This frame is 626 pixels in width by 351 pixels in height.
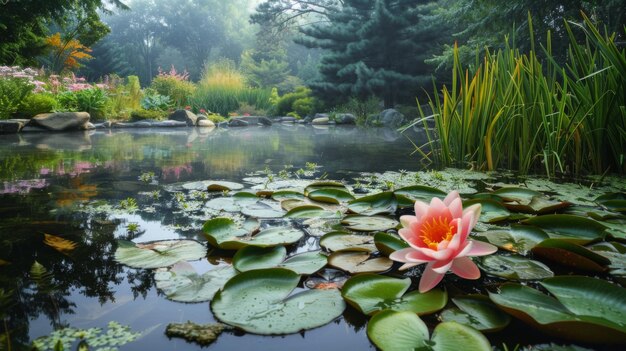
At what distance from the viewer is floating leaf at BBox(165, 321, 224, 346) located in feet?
2.31

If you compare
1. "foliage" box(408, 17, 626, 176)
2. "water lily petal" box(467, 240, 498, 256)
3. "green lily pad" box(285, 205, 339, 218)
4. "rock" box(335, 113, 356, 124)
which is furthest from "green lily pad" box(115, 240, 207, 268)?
"rock" box(335, 113, 356, 124)

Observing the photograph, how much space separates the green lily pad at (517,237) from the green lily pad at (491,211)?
0.38 feet

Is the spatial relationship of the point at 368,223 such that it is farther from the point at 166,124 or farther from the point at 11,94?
the point at 166,124

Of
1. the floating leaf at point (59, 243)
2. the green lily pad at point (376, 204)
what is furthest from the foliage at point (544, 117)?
the floating leaf at point (59, 243)

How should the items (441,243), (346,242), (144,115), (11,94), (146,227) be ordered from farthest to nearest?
(144,115)
(11,94)
(146,227)
(346,242)
(441,243)

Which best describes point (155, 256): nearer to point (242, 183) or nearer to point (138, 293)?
point (138, 293)

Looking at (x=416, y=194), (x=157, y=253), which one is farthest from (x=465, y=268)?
(x=416, y=194)

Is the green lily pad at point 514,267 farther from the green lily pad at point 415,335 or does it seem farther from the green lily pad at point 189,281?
the green lily pad at point 189,281

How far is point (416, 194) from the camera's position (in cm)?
171

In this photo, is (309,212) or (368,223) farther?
(309,212)

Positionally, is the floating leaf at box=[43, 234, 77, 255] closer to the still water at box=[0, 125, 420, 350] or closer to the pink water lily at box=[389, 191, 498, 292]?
the still water at box=[0, 125, 420, 350]

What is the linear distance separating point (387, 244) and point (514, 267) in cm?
31

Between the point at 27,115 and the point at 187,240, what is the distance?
706 centimetres

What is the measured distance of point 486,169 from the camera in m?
2.65
